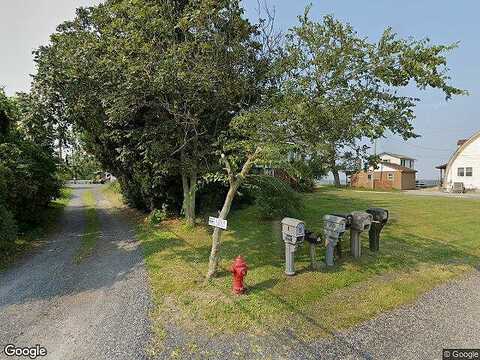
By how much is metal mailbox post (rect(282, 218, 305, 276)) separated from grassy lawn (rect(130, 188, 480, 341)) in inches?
11.0

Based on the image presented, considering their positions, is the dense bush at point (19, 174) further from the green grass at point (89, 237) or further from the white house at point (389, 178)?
the white house at point (389, 178)

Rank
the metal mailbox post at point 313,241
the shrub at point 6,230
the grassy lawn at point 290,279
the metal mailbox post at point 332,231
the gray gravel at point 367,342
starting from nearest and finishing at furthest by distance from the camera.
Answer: the gray gravel at point 367,342 → the grassy lawn at point 290,279 → the metal mailbox post at point 313,241 → the metal mailbox post at point 332,231 → the shrub at point 6,230

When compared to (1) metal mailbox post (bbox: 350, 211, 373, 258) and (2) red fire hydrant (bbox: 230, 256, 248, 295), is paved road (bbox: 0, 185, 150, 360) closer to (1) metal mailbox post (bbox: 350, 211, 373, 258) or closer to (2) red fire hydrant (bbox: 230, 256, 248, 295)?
(2) red fire hydrant (bbox: 230, 256, 248, 295)

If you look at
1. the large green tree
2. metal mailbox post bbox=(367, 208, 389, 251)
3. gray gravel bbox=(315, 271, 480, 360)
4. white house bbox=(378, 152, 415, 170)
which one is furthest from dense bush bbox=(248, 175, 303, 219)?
white house bbox=(378, 152, 415, 170)

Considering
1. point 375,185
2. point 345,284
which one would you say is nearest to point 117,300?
point 345,284

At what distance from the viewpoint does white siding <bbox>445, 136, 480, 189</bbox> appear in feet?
110

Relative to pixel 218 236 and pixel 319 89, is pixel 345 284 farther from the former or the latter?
pixel 319 89

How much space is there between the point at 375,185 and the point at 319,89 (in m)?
36.9

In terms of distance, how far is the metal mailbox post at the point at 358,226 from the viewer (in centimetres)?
783

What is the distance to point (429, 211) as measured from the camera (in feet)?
50.5

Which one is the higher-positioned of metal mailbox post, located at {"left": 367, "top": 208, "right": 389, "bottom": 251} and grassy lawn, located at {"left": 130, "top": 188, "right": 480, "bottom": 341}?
metal mailbox post, located at {"left": 367, "top": 208, "right": 389, "bottom": 251}

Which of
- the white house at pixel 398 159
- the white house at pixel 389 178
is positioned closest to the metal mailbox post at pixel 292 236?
the white house at pixel 389 178

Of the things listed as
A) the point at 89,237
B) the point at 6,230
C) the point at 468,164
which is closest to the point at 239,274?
the point at 6,230

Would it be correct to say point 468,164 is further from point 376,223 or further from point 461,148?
point 376,223
